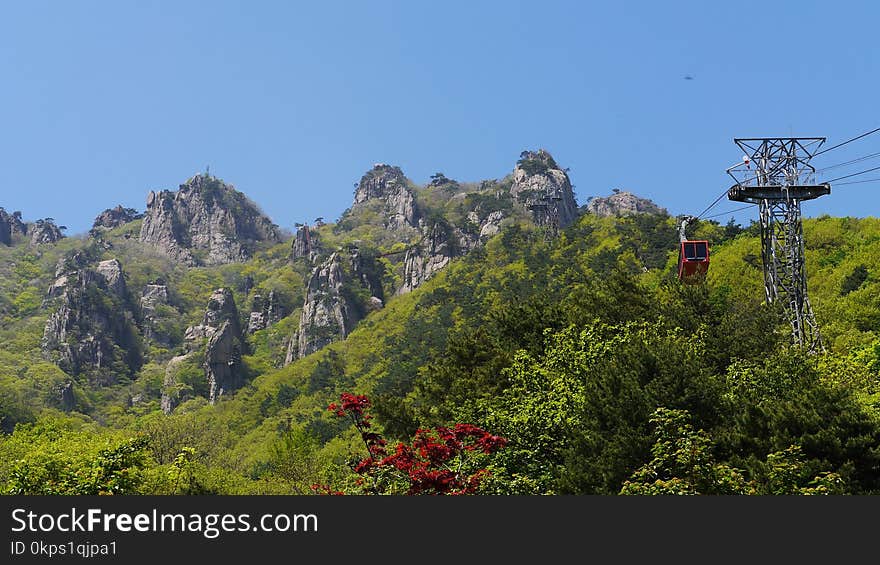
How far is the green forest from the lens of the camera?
18812 mm

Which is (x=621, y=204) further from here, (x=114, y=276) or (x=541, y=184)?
(x=114, y=276)

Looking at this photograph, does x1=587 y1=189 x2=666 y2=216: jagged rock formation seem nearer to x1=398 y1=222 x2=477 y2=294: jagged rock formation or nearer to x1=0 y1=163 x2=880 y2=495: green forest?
x1=0 y1=163 x2=880 y2=495: green forest

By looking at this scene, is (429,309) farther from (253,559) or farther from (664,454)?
(253,559)

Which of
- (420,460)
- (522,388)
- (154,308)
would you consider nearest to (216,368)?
(154,308)

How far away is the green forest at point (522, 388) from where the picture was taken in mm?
18812

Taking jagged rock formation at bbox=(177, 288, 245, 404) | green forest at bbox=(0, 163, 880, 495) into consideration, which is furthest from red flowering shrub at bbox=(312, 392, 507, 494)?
jagged rock formation at bbox=(177, 288, 245, 404)

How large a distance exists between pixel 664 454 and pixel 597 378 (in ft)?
19.3

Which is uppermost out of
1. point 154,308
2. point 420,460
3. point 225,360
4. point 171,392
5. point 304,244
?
point 304,244

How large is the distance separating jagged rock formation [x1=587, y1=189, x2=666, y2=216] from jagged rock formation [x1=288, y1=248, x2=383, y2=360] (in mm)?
56905

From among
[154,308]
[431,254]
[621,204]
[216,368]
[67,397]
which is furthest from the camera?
[621,204]

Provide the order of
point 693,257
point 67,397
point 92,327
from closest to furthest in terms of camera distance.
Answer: point 693,257 → point 67,397 → point 92,327

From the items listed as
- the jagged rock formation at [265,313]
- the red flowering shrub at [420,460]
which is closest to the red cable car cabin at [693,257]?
the red flowering shrub at [420,460]

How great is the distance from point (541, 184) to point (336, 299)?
45458 millimetres

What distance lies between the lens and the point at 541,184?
154125 mm
